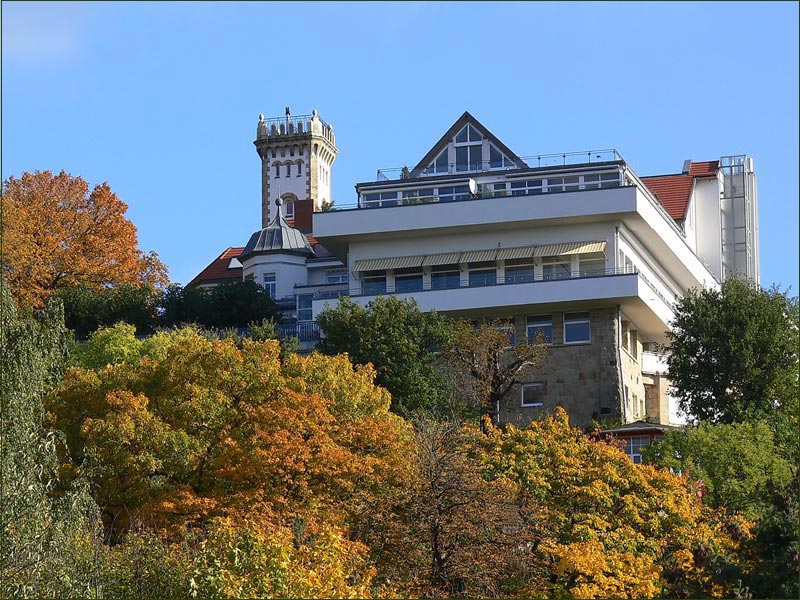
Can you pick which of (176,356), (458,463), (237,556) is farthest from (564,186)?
(237,556)

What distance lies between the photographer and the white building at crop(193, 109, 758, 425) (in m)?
63.3

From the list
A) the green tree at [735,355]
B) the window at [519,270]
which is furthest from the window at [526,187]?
the green tree at [735,355]

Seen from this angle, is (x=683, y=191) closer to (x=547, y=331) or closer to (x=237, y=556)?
(x=547, y=331)

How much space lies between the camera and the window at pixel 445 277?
216 ft

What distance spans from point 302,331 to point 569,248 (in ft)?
34.9

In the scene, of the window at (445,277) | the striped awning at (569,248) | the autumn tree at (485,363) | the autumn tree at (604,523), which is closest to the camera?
the autumn tree at (604,523)

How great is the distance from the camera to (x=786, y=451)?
52.2 m

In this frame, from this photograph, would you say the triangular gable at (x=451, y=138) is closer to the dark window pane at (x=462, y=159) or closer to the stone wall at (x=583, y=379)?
the dark window pane at (x=462, y=159)

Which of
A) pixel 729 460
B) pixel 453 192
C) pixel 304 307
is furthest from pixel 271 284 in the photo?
pixel 729 460

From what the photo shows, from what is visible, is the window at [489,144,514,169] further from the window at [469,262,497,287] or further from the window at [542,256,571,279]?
the window at [542,256,571,279]

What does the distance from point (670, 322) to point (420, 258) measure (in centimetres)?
1000

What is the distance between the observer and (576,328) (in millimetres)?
64375

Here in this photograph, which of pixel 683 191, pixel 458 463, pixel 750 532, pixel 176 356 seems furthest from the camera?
pixel 683 191

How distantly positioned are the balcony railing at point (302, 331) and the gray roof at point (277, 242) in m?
8.47
